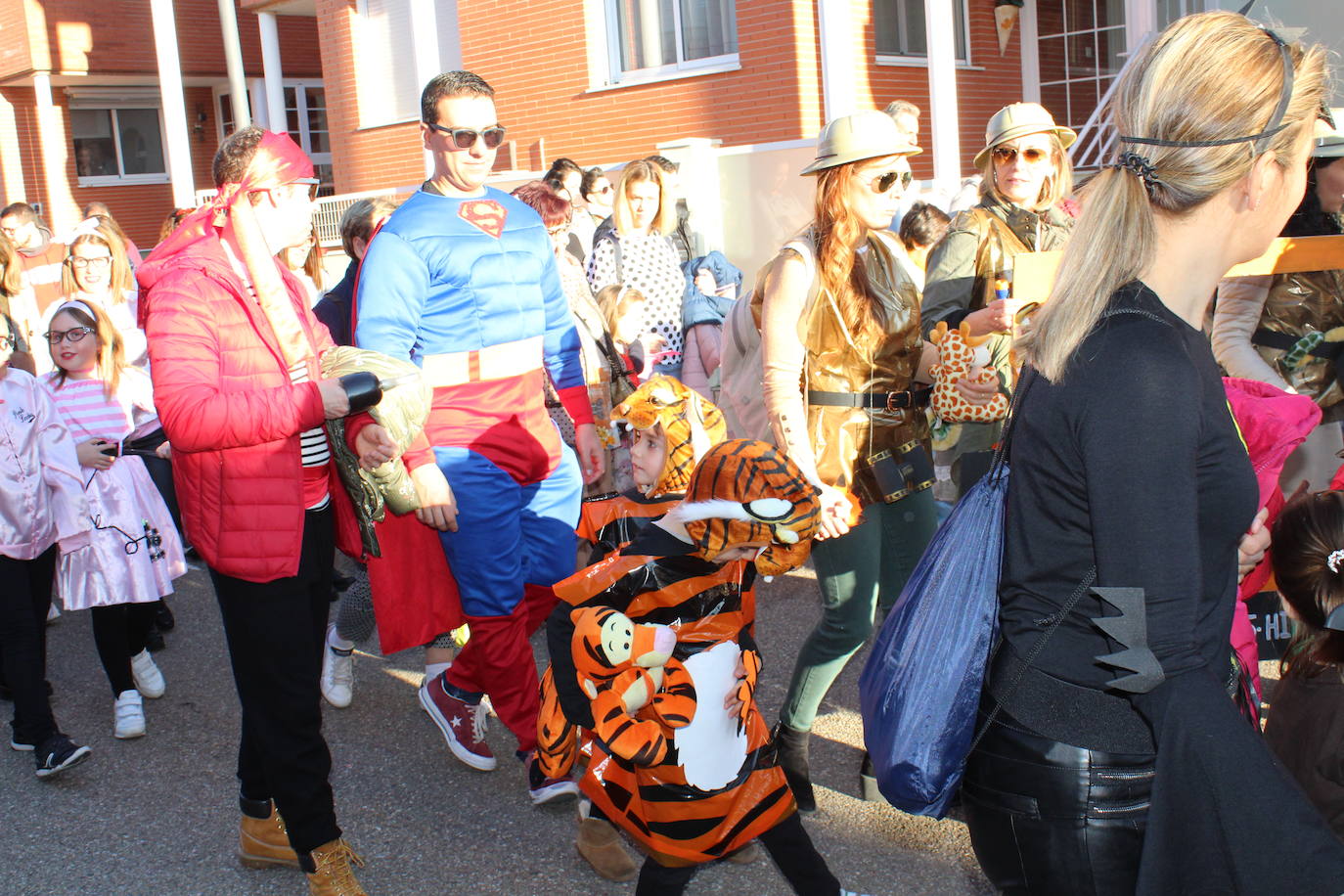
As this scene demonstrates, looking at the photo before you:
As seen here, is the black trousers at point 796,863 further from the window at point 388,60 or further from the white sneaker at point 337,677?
the window at point 388,60

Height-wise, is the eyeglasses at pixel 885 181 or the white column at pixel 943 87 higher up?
the white column at pixel 943 87

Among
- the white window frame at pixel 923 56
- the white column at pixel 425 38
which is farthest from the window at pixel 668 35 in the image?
the white column at pixel 425 38

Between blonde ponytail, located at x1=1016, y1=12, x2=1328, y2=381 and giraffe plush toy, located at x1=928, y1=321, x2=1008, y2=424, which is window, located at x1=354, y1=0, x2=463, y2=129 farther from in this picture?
blonde ponytail, located at x1=1016, y1=12, x2=1328, y2=381

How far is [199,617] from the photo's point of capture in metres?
6.52

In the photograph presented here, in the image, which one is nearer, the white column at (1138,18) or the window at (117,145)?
the white column at (1138,18)

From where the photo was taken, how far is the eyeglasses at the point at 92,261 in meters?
6.76

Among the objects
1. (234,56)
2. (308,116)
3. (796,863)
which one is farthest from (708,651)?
(308,116)

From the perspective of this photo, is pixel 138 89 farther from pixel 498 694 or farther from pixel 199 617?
pixel 498 694

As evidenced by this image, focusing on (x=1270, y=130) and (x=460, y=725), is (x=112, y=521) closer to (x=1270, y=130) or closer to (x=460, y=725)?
(x=460, y=725)

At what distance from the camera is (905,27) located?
47.5ft

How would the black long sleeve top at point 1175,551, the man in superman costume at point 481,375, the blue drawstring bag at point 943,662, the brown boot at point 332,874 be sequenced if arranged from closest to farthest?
the black long sleeve top at point 1175,551
the blue drawstring bag at point 943,662
the brown boot at point 332,874
the man in superman costume at point 481,375

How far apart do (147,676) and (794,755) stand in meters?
3.14

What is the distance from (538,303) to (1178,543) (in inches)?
112

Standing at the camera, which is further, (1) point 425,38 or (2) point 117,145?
(2) point 117,145
